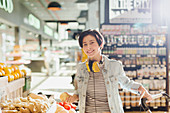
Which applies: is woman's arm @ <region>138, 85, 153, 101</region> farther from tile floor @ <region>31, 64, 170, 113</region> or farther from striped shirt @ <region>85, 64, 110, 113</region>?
tile floor @ <region>31, 64, 170, 113</region>

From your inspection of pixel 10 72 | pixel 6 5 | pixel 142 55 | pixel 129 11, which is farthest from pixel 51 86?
pixel 10 72

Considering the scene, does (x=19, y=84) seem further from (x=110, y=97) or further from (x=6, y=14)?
(x=6, y=14)

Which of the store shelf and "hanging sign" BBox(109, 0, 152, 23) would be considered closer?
the store shelf

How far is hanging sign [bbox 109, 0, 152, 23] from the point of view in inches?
195

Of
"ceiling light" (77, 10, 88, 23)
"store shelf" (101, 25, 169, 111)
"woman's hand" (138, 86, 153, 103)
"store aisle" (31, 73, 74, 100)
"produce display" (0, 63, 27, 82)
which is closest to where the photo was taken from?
"woman's hand" (138, 86, 153, 103)

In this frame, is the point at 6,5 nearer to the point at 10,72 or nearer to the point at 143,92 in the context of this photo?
the point at 10,72

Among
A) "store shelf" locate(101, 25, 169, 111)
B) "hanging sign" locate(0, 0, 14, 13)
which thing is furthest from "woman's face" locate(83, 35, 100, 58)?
"hanging sign" locate(0, 0, 14, 13)

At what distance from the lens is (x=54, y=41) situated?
25.9 metres

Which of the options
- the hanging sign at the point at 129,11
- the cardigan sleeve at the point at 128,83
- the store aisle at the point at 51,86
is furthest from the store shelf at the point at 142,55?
the cardigan sleeve at the point at 128,83

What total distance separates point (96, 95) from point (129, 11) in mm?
3773

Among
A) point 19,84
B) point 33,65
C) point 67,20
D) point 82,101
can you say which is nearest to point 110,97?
point 82,101

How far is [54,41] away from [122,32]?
21.7 metres

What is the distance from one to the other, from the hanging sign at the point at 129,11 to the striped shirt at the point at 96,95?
351 centimetres

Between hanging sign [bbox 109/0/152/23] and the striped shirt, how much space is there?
3511 millimetres
